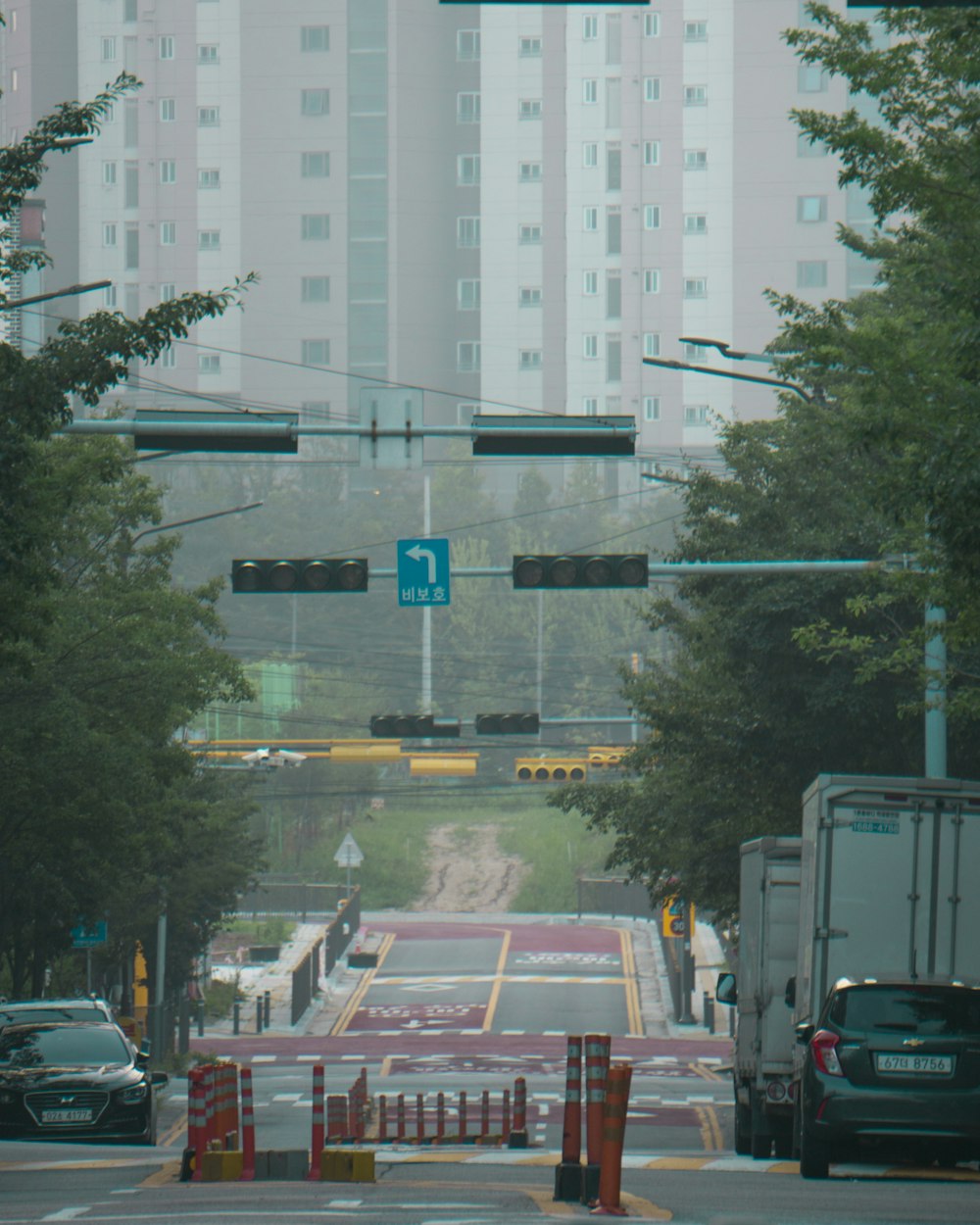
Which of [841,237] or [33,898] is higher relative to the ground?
[841,237]

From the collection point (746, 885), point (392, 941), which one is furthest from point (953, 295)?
point (392, 941)

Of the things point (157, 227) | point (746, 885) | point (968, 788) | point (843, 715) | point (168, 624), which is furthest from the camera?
point (157, 227)

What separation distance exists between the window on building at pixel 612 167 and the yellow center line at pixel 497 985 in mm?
53968

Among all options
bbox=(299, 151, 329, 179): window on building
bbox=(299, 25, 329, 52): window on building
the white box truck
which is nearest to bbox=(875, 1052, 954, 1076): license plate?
the white box truck

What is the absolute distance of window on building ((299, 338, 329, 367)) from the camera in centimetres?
12031

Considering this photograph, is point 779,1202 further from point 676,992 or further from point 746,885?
point 676,992

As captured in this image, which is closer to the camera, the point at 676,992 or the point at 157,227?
the point at 676,992

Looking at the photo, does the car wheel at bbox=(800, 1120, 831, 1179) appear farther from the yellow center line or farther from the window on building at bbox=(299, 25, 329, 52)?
the window on building at bbox=(299, 25, 329, 52)

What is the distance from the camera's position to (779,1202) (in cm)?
1225

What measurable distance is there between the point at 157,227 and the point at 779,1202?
367ft

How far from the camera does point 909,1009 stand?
1417 cm

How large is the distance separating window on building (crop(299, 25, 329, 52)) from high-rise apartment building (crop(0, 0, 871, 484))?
178 mm

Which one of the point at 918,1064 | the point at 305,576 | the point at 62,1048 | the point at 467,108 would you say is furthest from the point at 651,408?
the point at 918,1064

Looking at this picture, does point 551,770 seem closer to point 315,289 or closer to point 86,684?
point 86,684
